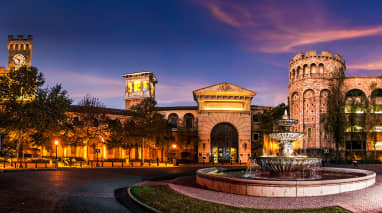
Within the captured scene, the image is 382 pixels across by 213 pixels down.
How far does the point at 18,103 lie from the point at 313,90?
1956 inches

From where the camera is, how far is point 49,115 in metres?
42.1

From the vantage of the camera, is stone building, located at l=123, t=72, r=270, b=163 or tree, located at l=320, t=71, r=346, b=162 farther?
stone building, located at l=123, t=72, r=270, b=163

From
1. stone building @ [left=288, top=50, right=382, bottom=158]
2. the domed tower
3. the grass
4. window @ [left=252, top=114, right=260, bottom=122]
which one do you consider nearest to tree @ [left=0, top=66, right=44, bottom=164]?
the grass

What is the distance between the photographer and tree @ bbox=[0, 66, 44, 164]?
131ft

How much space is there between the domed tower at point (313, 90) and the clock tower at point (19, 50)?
69597 mm

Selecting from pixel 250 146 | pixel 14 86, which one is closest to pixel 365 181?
pixel 250 146

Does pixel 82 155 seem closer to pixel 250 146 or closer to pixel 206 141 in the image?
pixel 206 141

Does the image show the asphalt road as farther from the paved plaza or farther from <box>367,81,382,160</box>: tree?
<box>367,81,382,160</box>: tree

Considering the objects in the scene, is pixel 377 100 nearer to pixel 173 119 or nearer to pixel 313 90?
pixel 313 90

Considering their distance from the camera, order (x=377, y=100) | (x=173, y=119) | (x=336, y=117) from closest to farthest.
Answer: (x=336, y=117), (x=377, y=100), (x=173, y=119)

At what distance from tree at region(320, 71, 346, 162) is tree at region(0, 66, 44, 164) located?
153 feet

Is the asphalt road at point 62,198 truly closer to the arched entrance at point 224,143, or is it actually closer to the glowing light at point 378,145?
the arched entrance at point 224,143

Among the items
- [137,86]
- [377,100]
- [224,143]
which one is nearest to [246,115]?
[224,143]

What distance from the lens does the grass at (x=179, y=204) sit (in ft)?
39.5
